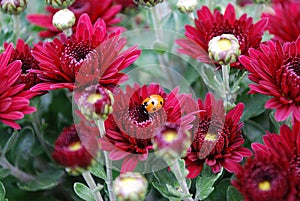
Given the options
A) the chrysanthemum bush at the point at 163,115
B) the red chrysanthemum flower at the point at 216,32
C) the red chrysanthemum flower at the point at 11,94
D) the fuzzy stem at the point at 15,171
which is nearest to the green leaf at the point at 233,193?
the chrysanthemum bush at the point at 163,115

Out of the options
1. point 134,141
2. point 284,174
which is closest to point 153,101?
point 134,141

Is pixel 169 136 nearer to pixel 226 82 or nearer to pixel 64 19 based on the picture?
pixel 226 82

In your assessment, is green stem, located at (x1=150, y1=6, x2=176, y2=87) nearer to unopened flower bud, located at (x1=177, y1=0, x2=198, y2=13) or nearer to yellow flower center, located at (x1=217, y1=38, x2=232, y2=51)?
unopened flower bud, located at (x1=177, y1=0, x2=198, y2=13)

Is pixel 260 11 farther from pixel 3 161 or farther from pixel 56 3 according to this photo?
pixel 3 161

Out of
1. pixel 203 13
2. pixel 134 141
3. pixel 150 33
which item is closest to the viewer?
pixel 134 141

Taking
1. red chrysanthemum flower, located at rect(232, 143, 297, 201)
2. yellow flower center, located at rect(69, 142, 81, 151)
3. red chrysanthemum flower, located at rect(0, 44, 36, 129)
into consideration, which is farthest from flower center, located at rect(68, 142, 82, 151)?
red chrysanthemum flower, located at rect(232, 143, 297, 201)

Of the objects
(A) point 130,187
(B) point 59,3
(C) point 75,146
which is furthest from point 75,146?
(B) point 59,3
